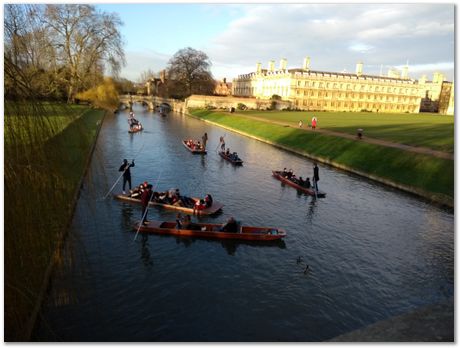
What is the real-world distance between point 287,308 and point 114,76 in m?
57.6

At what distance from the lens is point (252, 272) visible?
38.3ft

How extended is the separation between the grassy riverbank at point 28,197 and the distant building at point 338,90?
98655mm

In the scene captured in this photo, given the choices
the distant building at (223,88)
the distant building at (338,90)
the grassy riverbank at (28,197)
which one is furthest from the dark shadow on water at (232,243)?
the distant building at (223,88)

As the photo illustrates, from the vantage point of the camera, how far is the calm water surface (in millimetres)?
8445

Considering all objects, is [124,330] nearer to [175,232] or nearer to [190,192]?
[175,232]

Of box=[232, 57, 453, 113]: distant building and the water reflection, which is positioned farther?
box=[232, 57, 453, 113]: distant building

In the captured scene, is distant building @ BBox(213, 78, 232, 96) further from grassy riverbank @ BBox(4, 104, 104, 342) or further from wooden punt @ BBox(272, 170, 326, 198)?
grassy riverbank @ BBox(4, 104, 104, 342)

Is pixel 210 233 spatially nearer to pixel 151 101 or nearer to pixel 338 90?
pixel 151 101

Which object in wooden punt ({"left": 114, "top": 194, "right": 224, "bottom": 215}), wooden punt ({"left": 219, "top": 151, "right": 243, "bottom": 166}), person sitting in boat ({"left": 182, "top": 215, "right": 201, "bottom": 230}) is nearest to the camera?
person sitting in boat ({"left": 182, "top": 215, "right": 201, "bottom": 230})

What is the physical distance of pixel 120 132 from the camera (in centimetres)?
4447

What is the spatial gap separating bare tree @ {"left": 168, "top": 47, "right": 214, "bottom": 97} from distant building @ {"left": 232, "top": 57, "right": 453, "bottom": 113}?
22.4 meters

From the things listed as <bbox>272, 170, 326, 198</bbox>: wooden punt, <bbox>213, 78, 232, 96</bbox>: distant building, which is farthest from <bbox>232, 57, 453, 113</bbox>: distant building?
<bbox>272, 170, 326, 198</bbox>: wooden punt

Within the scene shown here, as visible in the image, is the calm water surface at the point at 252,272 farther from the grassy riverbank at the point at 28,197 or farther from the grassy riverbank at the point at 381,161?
the grassy riverbank at the point at 381,161

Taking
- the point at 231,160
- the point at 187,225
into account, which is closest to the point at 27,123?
the point at 187,225
